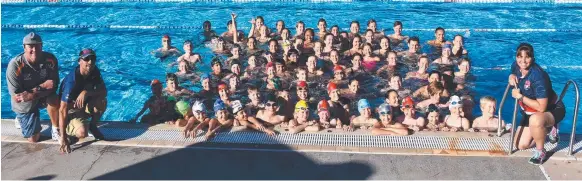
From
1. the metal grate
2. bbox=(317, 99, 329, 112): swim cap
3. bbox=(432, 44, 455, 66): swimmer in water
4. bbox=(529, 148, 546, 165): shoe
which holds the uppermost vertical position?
bbox=(432, 44, 455, 66): swimmer in water

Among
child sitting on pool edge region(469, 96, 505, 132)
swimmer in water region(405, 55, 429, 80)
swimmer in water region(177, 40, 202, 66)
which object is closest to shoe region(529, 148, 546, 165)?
child sitting on pool edge region(469, 96, 505, 132)

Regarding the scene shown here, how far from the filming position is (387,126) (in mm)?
6586

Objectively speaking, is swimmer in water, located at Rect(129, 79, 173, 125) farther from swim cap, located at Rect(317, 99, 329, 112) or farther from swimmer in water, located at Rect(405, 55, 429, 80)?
swimmer in water, located at Rect(405, 55, 429, 80)

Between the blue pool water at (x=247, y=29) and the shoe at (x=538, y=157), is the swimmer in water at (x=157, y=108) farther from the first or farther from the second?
the shoe at (x=538, y=157)

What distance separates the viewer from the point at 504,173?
5.26 metres

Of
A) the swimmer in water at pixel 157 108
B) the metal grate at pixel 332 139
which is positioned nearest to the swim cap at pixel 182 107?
the swimmer in water at pixel 157 108

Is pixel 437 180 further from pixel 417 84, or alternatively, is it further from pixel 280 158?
→ pixel 417 84

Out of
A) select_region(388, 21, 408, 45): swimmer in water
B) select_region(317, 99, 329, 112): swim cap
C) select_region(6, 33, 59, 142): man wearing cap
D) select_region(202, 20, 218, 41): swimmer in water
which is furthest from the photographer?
select_region(202, 20, 218, 41): swimmer in water

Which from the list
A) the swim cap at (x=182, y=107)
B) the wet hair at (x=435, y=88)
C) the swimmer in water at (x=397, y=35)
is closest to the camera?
the swim cap at (x=182, y=107)

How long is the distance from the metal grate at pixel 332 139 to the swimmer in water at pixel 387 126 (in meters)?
0.10

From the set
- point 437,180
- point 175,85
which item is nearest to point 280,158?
point 437,180

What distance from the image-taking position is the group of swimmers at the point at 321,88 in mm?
6785

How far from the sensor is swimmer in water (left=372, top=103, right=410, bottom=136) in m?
6.25

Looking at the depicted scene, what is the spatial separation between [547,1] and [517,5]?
93 centimetres
